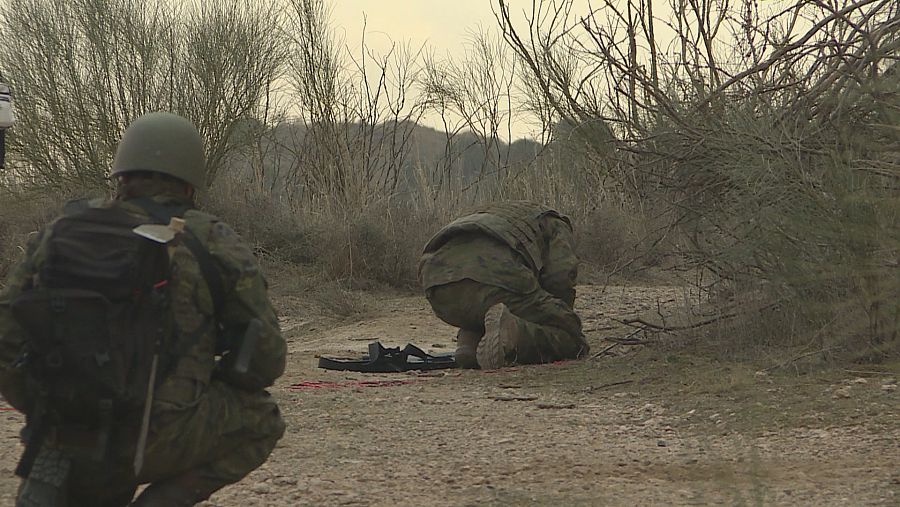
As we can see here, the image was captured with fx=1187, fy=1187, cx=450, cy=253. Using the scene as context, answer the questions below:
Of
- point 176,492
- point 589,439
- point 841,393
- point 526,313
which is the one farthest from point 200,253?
point 526,313

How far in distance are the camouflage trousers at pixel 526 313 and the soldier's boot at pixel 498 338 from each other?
0.13 metres

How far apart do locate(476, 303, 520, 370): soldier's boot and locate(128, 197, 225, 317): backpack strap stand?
419 cm

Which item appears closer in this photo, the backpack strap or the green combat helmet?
the backpack strap

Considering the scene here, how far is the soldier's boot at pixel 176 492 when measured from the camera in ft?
9.55

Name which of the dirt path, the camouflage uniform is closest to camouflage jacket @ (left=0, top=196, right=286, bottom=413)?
the camouflage uniform

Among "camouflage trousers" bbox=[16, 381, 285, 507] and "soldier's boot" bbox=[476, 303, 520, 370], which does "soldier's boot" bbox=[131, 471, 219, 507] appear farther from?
"soldier's boot" bbox=[476, 303, 520, 370]

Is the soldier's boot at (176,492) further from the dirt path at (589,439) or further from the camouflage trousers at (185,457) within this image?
the dirt path at (589,439)

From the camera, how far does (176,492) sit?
9.62 feet

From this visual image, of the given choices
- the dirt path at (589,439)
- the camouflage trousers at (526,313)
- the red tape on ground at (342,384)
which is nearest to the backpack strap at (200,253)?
the dirt path at (589,439)

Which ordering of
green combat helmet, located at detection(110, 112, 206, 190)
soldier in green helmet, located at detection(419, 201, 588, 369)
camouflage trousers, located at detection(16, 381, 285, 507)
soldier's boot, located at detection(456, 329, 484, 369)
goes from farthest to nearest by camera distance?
soldier's boot, located at detection(456, 329, 484, 369) → soldier in green helmet, located at detection(419, 201, 588, 369) → green combat helmet, located at detection(110, 112, 206, 190) → camouflage trousers, located at detection(16, 381, 285, 507)

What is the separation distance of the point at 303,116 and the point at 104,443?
14.2 metres

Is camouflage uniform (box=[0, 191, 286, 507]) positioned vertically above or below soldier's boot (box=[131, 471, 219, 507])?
above

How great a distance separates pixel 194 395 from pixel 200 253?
1.12 ft

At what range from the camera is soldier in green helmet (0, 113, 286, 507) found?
8.59 feet
